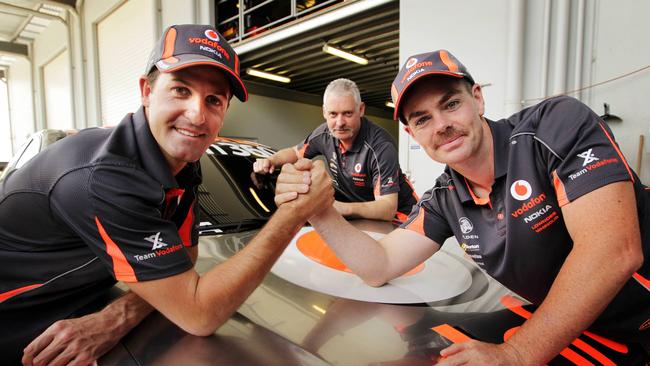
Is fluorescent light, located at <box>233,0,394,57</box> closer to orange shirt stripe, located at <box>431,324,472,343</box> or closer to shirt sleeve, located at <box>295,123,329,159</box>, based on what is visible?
shirt sleeve, located at <box>295,123,329,159</box>

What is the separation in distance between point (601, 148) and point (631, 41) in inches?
95.8

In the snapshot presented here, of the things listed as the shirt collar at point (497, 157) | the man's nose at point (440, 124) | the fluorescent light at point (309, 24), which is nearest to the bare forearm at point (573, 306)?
the shirt collar at point (497, 157)

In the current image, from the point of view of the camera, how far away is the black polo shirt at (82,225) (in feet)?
2.95

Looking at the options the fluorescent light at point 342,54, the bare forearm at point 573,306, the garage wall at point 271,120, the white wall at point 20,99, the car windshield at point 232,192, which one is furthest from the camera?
the white wall at point 20,99

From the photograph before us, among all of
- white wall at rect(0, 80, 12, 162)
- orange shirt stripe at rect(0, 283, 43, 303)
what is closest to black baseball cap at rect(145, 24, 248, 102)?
orange shirt stripe at rect(0, 283, 43, 303)

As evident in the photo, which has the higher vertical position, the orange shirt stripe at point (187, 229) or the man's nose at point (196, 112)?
the man's nose at point (196, 112)

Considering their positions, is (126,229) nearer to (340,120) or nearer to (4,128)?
(340,120)

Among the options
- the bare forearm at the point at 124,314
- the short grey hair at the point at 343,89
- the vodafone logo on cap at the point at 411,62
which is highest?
the short grey hair at the point at 343,89

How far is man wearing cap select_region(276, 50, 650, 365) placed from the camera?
802 millimetres

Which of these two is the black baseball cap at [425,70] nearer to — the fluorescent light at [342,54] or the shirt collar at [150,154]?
the shirt collar at [150,154]

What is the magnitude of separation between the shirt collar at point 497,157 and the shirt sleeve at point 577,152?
126 millimetres

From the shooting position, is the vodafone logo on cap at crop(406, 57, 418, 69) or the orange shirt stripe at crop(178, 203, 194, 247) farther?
the orange shirt stripe at crop(178, 203, 194, 247)

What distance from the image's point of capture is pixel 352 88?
8.13 ft

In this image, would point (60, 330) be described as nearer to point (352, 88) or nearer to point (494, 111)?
point (352, 88)
